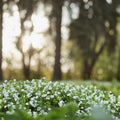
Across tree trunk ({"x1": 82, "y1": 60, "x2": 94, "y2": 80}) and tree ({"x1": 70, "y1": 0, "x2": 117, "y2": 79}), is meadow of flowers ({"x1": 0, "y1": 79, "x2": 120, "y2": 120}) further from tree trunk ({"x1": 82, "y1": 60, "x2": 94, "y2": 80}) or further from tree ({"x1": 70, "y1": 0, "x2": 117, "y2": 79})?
tree trunk ({"x1": 82, "y1": 60, "x2": 94, "y2": 80})

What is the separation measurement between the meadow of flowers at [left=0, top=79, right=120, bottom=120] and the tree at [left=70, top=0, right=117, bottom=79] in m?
12.0

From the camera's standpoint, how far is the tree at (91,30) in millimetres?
22788

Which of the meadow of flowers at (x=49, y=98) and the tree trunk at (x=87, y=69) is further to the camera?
the tree trunk at (x=87, y=69)

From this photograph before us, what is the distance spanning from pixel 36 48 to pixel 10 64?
7122mm

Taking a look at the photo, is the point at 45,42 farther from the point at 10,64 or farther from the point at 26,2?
the point at 26,2

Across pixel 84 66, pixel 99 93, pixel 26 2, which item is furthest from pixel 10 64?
pixel 99 93

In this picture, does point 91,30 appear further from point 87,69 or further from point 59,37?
point 87,69

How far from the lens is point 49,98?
294 inches

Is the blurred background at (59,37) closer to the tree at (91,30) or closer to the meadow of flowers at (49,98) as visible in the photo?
the tree at (91,30)

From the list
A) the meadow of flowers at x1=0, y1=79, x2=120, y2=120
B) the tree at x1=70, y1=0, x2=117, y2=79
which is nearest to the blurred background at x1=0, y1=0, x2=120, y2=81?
the tree at x1=70, y1=0, x2=117, y2=79

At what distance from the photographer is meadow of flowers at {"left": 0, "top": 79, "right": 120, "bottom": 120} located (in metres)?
6.78

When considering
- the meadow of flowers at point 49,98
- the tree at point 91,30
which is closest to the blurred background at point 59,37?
the tree at point 91,30

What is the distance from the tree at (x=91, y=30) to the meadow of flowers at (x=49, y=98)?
12.0m

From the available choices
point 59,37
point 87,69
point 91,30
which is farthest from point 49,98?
point 87,69
